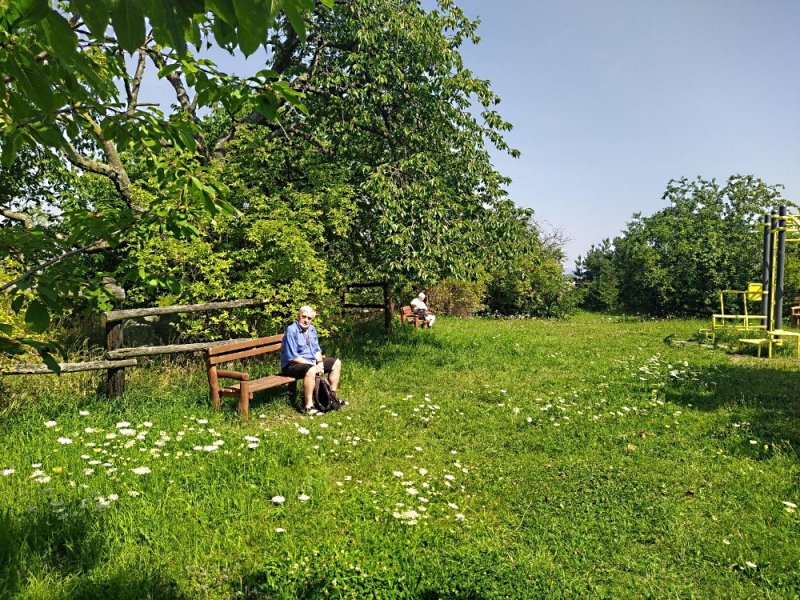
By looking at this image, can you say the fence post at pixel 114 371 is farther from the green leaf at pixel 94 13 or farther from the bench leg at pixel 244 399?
the green leaf at pixel 94 13

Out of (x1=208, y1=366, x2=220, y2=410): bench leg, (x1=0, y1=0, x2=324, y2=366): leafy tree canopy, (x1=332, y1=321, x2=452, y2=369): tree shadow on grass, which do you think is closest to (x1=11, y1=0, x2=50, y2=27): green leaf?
(x1=0, y1=0, x2=324, y2=366): leafy tree canopy

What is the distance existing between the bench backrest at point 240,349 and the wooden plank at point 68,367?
97 cm

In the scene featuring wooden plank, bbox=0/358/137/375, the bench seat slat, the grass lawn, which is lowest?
the grass lawn

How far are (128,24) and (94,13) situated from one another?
0.11 metres

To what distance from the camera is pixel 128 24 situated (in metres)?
1.18

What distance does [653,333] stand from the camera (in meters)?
15.1

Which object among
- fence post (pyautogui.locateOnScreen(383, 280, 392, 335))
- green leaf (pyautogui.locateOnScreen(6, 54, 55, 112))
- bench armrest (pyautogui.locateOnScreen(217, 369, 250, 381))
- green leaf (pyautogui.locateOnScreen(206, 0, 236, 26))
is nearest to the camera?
green leaf (pyautogui.locateOnScreen(206, 0, 236, 26))

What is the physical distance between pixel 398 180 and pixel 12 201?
759cm

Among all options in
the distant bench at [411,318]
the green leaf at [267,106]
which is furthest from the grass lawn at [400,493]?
the distant bench at [411,318]

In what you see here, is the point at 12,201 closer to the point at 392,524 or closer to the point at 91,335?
the point at 91,335

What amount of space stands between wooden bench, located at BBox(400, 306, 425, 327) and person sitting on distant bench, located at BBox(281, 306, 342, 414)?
28.6 ft

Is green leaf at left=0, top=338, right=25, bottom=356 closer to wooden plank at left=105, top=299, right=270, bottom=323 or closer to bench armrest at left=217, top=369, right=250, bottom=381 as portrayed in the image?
bench armrest at left=217, top=369, right=250, bottom=381

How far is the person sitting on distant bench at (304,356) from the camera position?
21.9ft

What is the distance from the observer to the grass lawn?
10.3 feet
